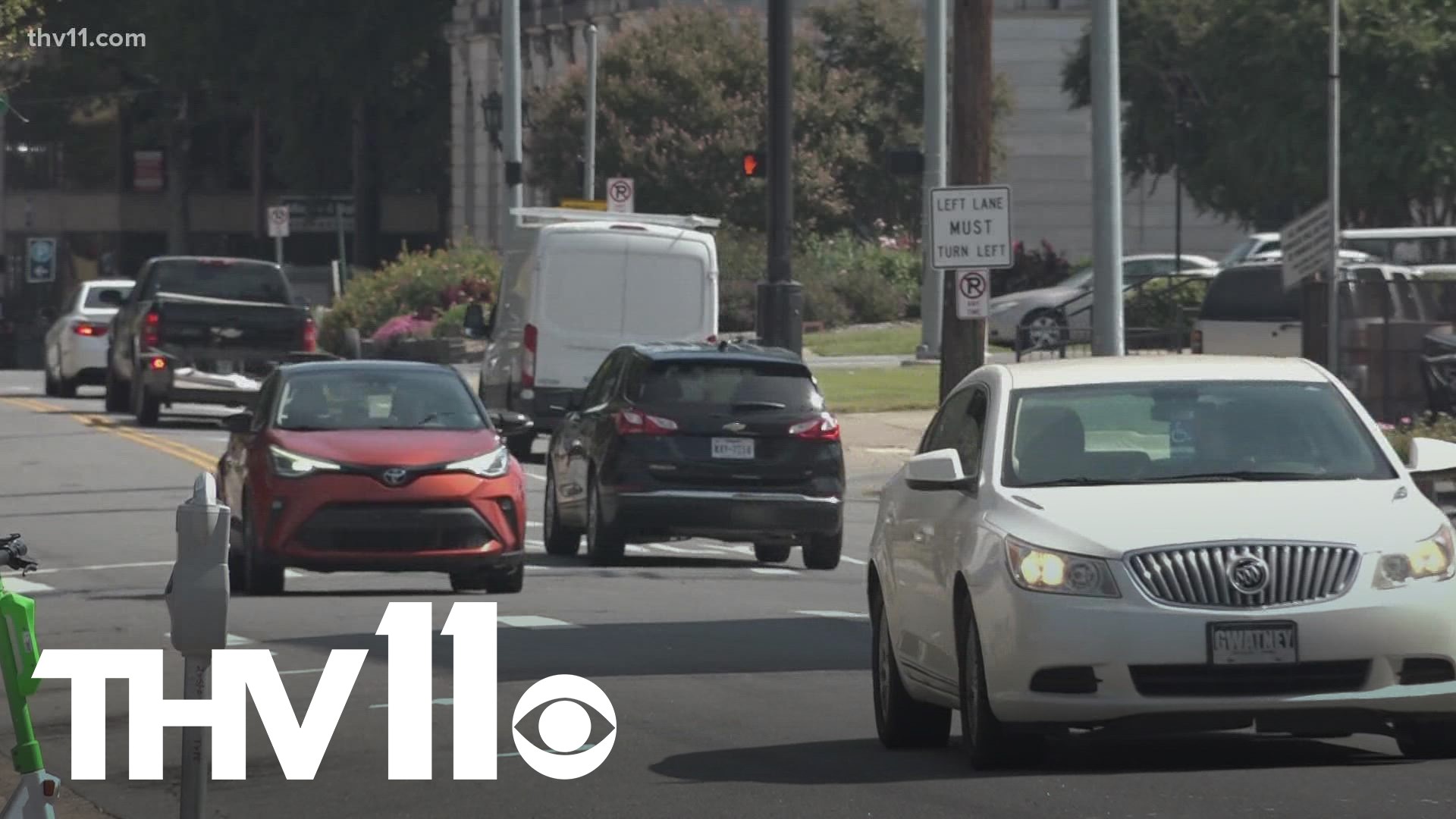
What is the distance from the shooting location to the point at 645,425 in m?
20.7

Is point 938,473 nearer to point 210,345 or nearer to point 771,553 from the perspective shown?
point 771,553

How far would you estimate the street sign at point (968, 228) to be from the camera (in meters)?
25.3

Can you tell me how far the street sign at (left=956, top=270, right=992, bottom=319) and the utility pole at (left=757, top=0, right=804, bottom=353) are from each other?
5.88m

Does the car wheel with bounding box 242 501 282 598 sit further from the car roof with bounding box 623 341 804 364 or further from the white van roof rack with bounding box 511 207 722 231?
the white van roof rack with bounding box 511 207 722 231

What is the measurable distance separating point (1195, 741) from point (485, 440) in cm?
808

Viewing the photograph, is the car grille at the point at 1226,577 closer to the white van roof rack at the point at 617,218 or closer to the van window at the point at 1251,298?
the white van roof rack at the point at 617,218

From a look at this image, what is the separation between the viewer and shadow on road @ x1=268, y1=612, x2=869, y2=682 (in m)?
14.2

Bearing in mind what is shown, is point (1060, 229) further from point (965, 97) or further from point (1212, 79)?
point (965, 97)

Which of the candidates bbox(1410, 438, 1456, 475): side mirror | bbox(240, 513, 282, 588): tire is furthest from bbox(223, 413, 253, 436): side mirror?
bbox(1410, 438, 1456, 475): side mirror

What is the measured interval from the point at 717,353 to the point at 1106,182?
8372 millimetres

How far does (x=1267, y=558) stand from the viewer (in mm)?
9914

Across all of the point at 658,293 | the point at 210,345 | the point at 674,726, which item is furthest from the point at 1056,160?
the point at 674,726

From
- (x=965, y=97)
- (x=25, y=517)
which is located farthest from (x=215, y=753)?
(x=965, y=97)

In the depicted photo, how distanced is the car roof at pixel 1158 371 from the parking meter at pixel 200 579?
439cm
